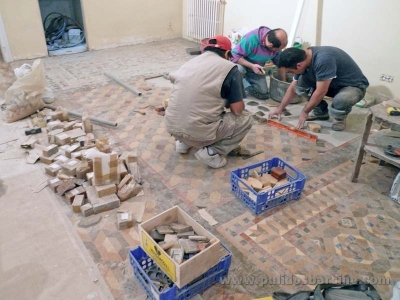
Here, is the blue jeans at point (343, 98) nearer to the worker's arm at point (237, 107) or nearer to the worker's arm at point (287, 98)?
the worker's arm at point (287, 98)

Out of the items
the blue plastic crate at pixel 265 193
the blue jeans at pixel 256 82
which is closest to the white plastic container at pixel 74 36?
the blue jeans at pixel 256 82

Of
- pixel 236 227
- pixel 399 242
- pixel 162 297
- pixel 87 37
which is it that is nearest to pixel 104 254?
pixel 162 297

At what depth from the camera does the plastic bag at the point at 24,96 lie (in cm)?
342

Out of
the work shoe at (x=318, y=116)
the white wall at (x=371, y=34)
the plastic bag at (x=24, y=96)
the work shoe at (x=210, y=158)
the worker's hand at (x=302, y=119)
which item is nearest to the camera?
the work shoe at (x=210, y=158)

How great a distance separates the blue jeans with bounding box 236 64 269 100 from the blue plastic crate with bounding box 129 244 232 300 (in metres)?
2.70

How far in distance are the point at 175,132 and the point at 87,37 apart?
4.16 metres

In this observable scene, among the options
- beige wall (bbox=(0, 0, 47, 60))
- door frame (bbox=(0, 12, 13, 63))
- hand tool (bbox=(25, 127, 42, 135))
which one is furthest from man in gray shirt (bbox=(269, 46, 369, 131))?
door frame (bbox=(0, 12, 13, 63))

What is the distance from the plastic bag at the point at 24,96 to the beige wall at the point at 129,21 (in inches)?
106

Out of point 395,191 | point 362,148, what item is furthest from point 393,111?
point 395,191

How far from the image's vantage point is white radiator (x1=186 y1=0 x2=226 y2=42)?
5.90 meters

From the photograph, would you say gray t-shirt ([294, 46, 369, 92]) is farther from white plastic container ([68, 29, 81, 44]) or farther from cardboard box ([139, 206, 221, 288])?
white plastic container ([68, 29, 81, 44])

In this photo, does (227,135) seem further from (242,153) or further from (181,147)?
(181,147)

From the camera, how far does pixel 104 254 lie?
196 cm

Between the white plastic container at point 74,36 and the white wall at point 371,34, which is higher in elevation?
the white wall at point 371,34
